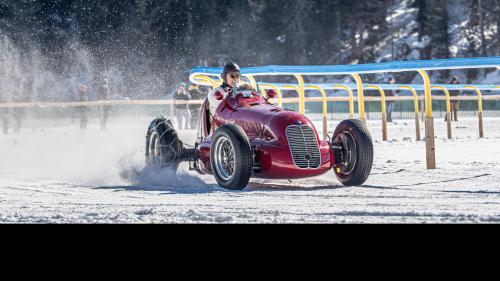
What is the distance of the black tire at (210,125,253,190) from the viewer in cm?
1014

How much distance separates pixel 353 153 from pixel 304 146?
2.34 ft

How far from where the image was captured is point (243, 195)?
31.8 ft

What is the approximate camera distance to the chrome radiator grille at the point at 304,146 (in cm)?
1046

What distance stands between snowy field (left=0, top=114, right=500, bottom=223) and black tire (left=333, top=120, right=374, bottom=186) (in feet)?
0.63

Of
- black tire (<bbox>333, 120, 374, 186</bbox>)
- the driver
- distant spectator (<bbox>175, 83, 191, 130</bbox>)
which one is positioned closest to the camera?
black tire (<bbox>333, 120, 374, 186</bbox>)

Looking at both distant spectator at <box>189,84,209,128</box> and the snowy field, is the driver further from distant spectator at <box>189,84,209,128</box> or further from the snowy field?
distant spectator at <box>189,84,209,128</box>

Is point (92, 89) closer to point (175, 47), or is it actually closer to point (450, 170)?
point (175, 47)

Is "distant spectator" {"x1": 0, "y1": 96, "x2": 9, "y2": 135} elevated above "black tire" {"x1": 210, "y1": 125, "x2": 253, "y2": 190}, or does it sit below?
above

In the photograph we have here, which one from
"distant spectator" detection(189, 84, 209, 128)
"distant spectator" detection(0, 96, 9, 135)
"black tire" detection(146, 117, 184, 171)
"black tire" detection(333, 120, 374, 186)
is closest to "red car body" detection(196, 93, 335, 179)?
"black tire" detection(333, 120, 374, 186)

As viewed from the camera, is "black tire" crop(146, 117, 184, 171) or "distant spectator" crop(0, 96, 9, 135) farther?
"distant spectator" crop(0, 96, 9, 135)

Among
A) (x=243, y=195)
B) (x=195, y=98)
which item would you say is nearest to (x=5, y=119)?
(x=195, y=98)
